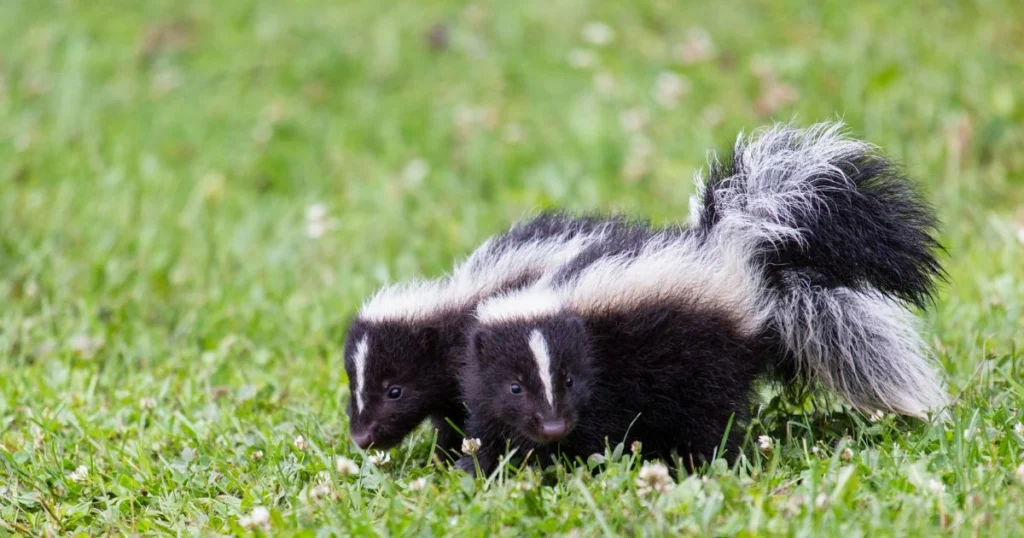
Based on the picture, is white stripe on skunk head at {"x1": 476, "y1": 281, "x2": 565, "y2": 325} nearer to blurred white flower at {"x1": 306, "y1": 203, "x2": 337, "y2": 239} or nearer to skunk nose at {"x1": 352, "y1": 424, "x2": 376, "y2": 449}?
skunk nose at {"x1": 352, "y1": 424, "x2": 376, "y2": 449}

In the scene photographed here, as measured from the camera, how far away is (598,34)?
9461 millimetres

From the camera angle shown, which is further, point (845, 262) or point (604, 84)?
point (604, 84)

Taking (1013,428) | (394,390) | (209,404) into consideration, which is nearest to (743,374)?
(1013,428)

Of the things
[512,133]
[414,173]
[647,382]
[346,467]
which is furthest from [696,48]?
[346,467]

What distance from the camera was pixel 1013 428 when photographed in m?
3.91

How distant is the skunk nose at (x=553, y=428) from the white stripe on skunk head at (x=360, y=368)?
92 centimetres

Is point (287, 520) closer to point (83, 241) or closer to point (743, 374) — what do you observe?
point (743, 374)

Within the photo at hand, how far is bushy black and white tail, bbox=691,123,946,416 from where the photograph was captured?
165 inches

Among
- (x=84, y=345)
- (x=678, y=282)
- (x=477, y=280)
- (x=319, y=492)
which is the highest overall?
(x=678, y=282)

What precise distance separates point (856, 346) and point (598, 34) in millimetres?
5629

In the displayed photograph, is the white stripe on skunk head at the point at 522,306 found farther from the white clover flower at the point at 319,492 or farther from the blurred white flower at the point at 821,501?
the blurred white flower at the point at 821,501

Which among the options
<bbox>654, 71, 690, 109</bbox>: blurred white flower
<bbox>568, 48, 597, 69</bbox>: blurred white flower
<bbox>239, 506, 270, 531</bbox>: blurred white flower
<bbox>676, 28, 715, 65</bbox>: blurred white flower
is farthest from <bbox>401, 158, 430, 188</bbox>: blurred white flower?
<bbox>239, 506, 270, 531</bbox>: blurred white flower

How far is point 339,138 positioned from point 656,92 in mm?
2375

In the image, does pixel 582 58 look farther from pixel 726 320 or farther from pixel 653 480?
pixel 653 480
